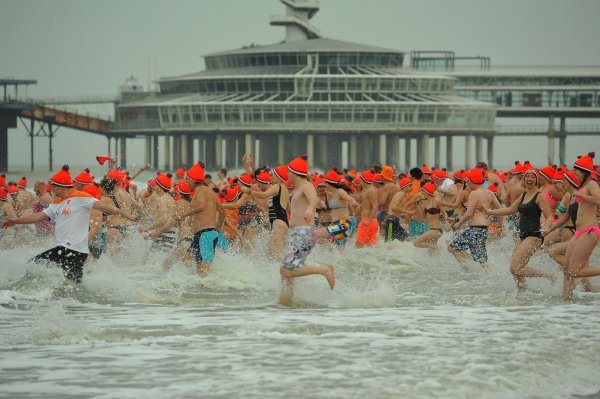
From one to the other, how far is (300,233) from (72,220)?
2.24m

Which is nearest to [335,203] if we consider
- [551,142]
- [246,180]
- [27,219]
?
[246,180]

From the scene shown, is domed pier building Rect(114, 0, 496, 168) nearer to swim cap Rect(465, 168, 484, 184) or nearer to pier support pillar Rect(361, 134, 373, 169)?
pier support pillar Rect(361, 134, 373, 169)

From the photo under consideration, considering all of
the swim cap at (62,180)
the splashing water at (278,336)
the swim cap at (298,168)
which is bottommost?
the splashing water at (278,336)

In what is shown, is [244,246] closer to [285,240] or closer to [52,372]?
[285,240]

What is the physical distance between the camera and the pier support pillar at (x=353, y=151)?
4109 inches

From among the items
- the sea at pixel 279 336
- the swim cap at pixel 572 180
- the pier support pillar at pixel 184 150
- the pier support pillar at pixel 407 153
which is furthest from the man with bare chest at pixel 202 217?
the pier support pillar at pixel 407 153

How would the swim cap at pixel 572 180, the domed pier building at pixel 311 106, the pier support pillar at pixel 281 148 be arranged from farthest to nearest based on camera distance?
1. the pier support pillar at pixel 281 148
2. the domed pier building at pixel 311 106
3. the swim cap at pixel 572 180

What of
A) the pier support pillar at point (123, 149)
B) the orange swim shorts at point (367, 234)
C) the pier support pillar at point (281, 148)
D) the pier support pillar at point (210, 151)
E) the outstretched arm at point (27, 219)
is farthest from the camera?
the pier support pillar at point (123, 149)

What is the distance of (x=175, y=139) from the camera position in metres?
114

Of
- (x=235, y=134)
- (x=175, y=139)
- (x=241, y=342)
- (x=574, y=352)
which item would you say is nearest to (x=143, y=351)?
(x=241, y=342)

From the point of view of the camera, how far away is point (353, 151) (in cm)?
10494

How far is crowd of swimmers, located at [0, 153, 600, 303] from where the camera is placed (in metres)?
12.0

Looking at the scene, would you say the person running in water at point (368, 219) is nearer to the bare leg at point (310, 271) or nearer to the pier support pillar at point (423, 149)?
the bare leg at point (310, 271)

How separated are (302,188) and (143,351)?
2717 mm
